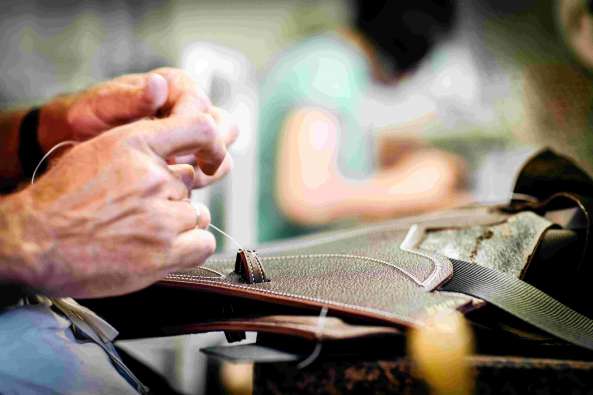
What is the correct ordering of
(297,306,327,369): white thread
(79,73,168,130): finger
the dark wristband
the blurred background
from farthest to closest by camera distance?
the blurred background < the dark wristband < (79,73,168,130): finger < (297,306,327,369): white thread

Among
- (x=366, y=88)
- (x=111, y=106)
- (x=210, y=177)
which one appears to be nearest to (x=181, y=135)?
(x=210, y=177)

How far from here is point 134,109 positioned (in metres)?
0.75

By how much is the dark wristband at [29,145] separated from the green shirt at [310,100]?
1.74 meters

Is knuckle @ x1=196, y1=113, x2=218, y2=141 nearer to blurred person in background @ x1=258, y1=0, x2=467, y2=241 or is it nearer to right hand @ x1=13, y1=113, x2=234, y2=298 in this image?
right hand @ x1=13, y1=113, x2=234, y2=298

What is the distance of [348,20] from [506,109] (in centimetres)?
82

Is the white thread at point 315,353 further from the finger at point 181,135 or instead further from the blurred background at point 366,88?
the blurred background at point 366,88

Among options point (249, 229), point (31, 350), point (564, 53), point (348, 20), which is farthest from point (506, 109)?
point (31, 350)

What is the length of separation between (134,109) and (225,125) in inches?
4.8

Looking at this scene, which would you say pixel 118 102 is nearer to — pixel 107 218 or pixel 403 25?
pixel 107 218

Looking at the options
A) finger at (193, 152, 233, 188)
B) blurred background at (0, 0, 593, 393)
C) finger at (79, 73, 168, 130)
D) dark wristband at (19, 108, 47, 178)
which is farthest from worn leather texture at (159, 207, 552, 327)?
blurred background at (0, 0, 593, 393)

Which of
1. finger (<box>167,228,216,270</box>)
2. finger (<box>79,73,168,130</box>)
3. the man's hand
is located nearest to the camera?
finger (<box>167,228,216,270</box>)

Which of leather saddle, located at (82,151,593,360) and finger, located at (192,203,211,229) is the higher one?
finger, located at (192,203,211,229)

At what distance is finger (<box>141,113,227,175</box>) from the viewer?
51cm

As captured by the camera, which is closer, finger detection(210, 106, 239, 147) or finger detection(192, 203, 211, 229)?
finger detection(192, 203, 211, 229)
